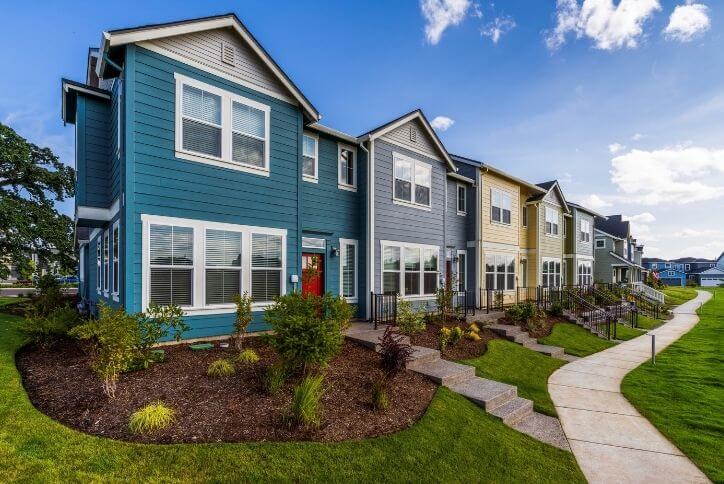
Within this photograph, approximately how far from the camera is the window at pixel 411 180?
42.9 ft

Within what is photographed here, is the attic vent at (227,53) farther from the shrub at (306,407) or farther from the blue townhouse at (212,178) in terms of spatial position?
the shrub at (306,407)

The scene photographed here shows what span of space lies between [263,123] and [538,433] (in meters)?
8.96

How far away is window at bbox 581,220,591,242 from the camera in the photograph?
27.2m

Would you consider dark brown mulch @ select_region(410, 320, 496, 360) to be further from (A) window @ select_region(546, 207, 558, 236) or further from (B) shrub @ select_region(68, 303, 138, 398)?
(A) window @ select_region(546, 207, 558, 236)

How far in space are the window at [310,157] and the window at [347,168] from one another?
40.5 inches

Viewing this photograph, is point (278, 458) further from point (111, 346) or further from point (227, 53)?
point (227, 53)

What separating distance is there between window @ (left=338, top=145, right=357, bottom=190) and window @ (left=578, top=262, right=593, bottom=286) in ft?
74.0

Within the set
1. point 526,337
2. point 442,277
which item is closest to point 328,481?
point 526,337

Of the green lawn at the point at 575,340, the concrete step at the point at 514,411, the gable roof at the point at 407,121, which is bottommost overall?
the green lawn at the point at 575,340

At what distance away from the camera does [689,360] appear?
34.9 ft

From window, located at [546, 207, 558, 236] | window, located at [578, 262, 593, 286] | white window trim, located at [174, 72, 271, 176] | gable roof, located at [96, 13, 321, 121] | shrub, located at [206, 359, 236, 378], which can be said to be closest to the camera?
shrub, located at [206, 359, 236, 378]

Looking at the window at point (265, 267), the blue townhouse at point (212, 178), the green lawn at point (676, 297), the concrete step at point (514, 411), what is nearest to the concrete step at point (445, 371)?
the concrete step at point (514, 411)

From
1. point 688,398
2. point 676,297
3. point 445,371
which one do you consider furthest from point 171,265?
point 676,297

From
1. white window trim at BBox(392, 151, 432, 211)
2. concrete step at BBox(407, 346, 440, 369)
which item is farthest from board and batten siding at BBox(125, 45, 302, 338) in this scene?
white window trim at BBox(392, 151, 432, 211)
